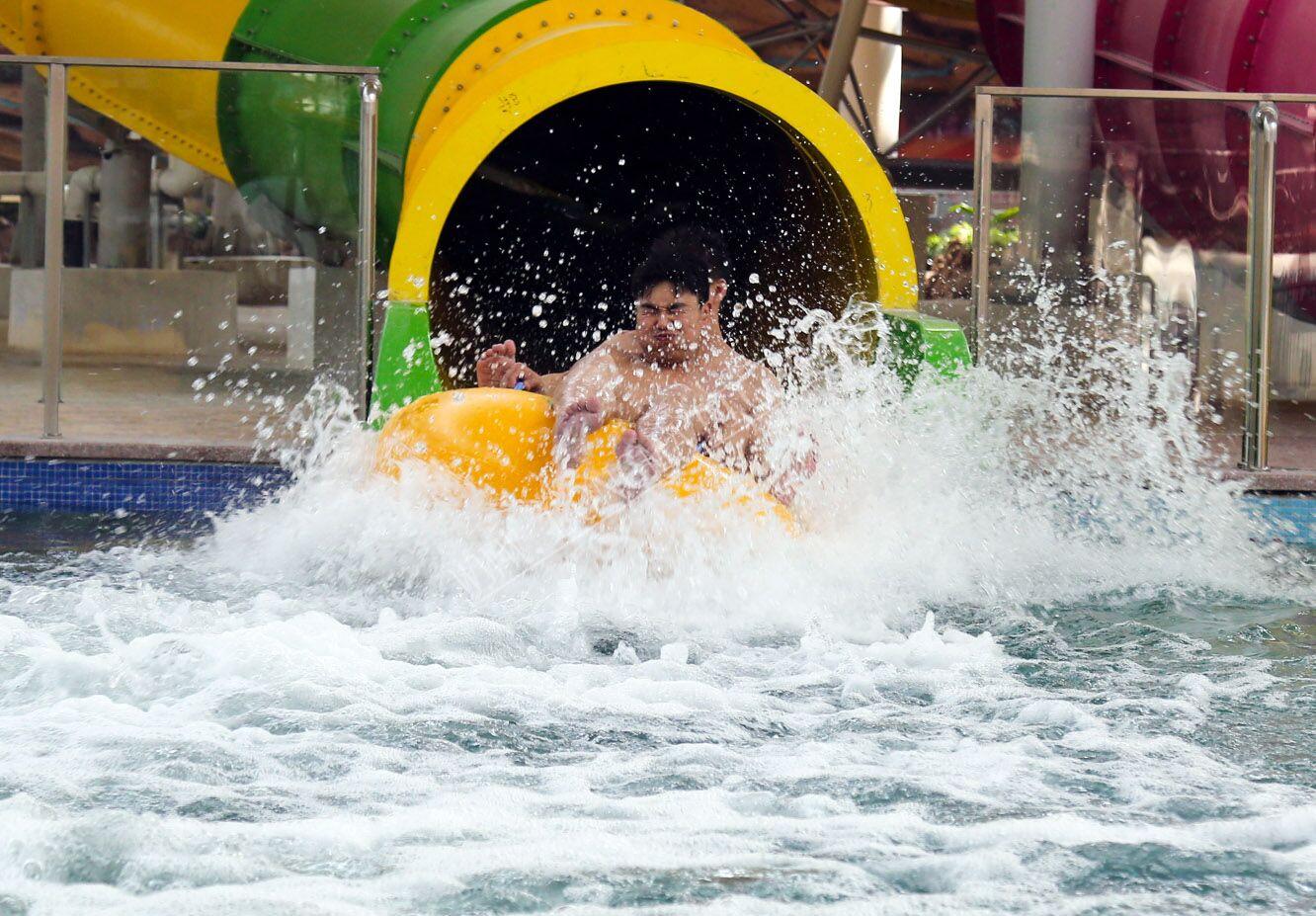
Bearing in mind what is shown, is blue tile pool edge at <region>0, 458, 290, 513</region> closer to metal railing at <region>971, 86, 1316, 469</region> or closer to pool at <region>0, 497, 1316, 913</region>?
pool at <region>0, 497, 1316, 913</region>

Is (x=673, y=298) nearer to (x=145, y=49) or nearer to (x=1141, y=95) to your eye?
(x=1141, y=95)

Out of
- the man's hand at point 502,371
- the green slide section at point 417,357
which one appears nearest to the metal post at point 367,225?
the green slide section at point 417,357

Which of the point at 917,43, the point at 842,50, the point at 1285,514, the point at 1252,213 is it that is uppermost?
the point at 917,43

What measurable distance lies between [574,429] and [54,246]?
2.31 meters

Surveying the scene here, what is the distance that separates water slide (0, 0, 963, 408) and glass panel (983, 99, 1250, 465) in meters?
0.47

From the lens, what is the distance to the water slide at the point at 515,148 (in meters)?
5.52

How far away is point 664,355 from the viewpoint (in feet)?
16.4

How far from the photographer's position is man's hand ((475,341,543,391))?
5.27 meters

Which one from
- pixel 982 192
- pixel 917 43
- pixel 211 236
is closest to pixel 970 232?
pixel 982 192

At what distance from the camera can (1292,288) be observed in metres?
6.14

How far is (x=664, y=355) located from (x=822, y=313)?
4.23 feet

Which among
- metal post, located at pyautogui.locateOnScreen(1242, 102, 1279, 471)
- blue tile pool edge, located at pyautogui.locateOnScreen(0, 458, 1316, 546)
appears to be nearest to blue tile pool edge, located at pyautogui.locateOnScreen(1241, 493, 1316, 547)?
blue tile pool edge, located at pyautogui.locateOnScreen(0, 458, 1316, 546)

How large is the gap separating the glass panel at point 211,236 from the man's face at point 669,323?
51.8 inches

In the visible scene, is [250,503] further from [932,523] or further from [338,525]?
[932,523]
